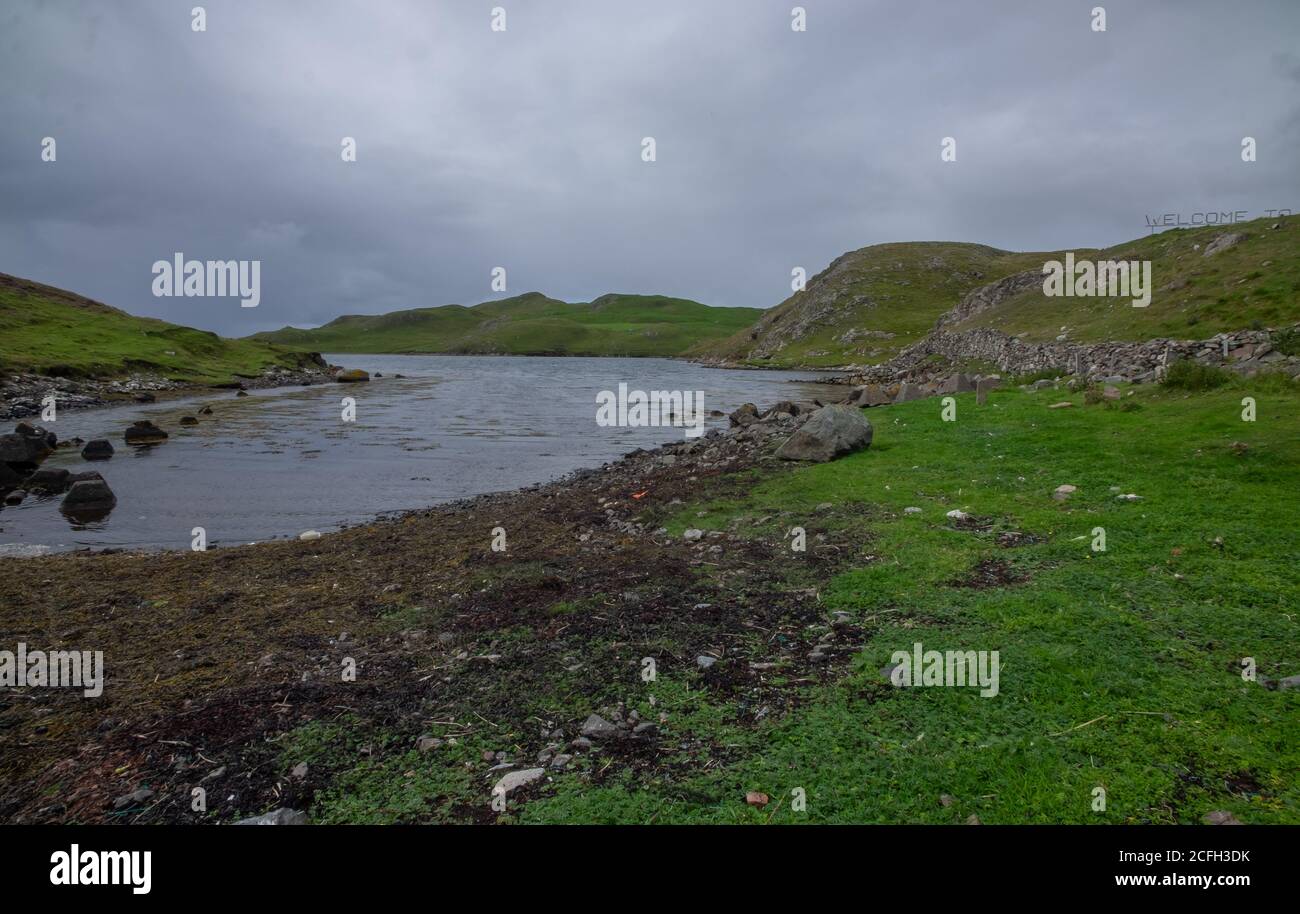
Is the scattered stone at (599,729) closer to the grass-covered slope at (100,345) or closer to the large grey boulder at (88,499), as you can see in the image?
the large grey boulder at (88,499)

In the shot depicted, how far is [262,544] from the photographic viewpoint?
15258mm

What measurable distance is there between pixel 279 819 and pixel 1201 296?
41008 mm

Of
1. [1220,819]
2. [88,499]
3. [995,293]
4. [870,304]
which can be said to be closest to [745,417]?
[88,499]

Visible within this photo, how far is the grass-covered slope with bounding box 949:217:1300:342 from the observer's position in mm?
28266

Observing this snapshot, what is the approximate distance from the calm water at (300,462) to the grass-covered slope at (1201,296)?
19784 mm

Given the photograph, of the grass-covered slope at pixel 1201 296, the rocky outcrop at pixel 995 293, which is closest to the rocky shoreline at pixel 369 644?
the grass-covered slope at pixel 1201 296

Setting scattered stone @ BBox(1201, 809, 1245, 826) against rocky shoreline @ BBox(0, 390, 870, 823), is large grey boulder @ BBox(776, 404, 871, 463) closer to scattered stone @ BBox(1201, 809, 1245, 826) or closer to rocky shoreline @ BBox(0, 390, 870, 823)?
rocky shoreline @ BBox(0, 390, 870, 823)

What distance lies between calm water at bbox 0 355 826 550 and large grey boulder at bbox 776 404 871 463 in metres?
10.2

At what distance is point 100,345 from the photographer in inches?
2921
